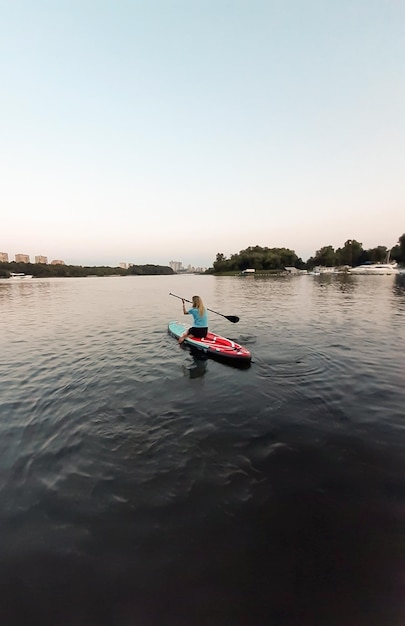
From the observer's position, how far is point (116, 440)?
7410 millimetres

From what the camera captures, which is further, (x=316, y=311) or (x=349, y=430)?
(x=316, y=311)

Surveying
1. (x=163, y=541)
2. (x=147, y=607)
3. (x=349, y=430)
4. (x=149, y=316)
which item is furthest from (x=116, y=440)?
(x=149, y=316)

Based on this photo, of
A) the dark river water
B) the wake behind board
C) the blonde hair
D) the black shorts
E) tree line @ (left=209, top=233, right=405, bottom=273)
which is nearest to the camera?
the dark river water

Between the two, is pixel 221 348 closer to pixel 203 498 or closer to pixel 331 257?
pixel 203 498

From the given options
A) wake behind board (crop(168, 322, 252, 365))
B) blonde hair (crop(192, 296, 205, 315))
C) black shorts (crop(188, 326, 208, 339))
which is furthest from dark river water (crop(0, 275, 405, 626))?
blonde hair (crop(192, 296, 205, 315))

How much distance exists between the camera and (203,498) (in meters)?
5.51

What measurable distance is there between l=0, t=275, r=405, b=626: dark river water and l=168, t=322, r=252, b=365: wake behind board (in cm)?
112

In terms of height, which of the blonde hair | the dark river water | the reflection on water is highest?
the blonde hair

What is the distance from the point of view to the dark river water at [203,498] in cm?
383

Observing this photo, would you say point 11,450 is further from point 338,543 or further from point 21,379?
point 338,543

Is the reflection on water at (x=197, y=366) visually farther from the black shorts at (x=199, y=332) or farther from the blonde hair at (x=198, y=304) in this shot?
the blonde hair at (x=198, y=304)

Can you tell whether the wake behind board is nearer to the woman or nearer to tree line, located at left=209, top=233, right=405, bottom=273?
the woman

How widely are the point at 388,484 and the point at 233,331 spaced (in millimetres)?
15139

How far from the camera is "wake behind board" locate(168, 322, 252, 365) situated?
13124mm
